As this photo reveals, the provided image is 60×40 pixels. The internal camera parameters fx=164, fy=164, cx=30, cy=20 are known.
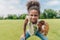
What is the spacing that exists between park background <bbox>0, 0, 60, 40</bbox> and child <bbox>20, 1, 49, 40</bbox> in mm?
51

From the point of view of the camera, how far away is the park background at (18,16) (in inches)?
71.9

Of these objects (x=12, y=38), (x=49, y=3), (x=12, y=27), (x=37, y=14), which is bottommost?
(x=12, y=38)

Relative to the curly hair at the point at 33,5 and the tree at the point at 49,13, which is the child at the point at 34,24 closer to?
the curly hair at the point at 33,5

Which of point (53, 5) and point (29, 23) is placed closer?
point (29, 23)

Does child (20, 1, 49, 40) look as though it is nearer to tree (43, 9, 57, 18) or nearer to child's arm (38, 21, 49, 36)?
child's arm (38, 21, 49, 36)

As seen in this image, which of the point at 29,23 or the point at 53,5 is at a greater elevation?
the point at 53,5

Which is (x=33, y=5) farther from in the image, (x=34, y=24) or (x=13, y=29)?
(x=13, y=29)

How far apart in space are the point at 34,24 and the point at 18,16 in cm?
22

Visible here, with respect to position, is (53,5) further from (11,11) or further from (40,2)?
(11,11)

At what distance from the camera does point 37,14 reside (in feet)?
5.74

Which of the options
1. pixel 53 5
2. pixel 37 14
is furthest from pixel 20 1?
pixel 53 5

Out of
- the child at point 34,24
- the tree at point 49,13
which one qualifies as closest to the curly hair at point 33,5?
the child at point 34,24

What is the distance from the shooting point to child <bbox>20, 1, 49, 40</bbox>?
1.73 meters

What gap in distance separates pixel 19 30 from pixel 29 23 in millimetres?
152
